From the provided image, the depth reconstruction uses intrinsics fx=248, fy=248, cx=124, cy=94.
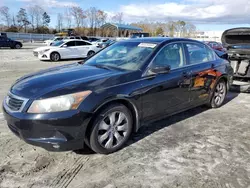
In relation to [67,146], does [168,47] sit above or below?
above

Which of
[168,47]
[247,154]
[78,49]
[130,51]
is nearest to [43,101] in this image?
[130,51]

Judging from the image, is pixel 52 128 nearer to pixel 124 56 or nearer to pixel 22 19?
pixel 124 56

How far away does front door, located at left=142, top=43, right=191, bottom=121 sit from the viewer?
3778mm

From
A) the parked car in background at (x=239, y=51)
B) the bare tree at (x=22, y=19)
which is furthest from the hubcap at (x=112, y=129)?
the bare tree at (x=22, y=19)

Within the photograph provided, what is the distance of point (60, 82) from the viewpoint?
3264 mm

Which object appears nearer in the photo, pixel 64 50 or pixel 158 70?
pixel 158 70

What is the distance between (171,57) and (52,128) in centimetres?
236

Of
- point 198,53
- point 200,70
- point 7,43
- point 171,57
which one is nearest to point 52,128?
point 171,57

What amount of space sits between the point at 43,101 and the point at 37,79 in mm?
662

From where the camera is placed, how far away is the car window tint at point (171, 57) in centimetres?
399

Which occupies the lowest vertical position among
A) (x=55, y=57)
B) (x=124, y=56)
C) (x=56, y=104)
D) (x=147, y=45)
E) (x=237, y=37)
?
(x=55, y=57)

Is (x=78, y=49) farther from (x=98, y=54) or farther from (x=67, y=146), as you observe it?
(x=67, y=146)

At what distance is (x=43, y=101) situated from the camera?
2.94 metres

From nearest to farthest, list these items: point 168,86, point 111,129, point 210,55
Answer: point 111,129, point 168,86, point 210,55
